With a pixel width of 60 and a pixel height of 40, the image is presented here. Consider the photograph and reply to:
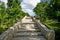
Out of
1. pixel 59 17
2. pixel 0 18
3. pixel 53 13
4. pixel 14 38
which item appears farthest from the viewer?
pixel 0 18

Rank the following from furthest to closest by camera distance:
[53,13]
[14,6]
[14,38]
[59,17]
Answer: [14,6] → [53,13] → [59,17] → [14,38]

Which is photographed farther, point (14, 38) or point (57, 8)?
point (57, 8)

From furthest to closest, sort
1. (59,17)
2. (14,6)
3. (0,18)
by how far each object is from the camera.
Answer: (14,6) < (0,18) < (59,17)

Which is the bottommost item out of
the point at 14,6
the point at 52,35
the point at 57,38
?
the point at 57,38

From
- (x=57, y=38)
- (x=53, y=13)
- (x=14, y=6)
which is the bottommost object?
(x=57, y=38)

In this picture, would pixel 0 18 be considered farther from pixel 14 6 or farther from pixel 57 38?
pixel 14 6

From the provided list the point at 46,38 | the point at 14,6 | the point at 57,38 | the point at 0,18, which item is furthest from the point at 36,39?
the point at 14,6

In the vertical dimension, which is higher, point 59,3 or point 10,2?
point 10,2

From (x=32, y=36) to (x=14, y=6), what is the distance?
34998 millimetres

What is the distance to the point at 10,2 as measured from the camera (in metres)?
45.4

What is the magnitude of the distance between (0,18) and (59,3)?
8.72m

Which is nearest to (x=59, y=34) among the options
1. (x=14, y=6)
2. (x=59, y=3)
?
(x=59, y=3)

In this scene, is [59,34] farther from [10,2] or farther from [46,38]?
[10,2]

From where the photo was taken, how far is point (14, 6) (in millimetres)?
45219
